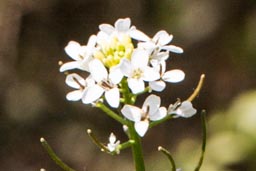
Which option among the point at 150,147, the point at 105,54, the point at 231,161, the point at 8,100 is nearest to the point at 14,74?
the point at 8,100

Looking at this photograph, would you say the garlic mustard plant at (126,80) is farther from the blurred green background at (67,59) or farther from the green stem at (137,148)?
the blurred green background at (67,59)

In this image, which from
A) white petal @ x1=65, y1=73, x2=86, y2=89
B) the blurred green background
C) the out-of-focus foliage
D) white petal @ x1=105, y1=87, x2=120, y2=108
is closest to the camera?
white petal @ x1=105, y1=87, x2=120, y2=108

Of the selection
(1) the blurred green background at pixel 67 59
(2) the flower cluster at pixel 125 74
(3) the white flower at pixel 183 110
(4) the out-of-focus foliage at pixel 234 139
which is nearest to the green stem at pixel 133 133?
(2) the flower cluster at pixel 125 74

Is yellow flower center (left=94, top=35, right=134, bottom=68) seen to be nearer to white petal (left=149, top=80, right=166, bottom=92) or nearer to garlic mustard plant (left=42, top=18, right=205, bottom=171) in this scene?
garlic mustard plant (left=42, top=18, right=205, bottom=171)

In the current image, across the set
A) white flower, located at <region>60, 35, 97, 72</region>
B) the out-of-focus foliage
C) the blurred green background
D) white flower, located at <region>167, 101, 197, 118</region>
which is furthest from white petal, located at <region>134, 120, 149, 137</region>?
the blurred green background

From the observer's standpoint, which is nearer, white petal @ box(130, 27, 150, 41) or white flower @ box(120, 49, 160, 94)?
white flower @ box(120, 49, 160, 94)

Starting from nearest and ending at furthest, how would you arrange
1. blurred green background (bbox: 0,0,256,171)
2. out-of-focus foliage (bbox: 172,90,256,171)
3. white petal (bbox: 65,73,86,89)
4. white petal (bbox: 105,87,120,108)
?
white petal (bbox: 105,87,120,108)
white petal (bbox: 65,73,86,89)
out-of-focus foliage (bbox: 172,90,256,171)
blurred green background (bbox: 0,0,256,171)

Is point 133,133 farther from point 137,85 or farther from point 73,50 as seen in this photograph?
point 73,50

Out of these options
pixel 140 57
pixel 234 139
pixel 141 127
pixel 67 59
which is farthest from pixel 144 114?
pixel 67 59
